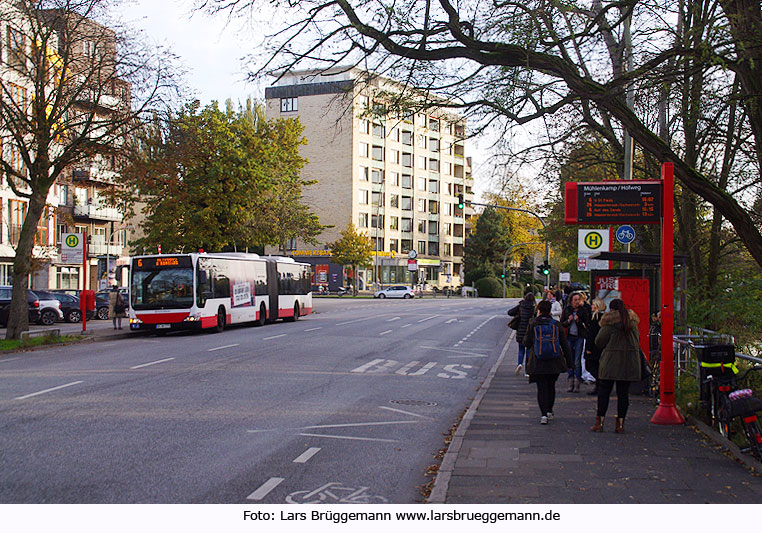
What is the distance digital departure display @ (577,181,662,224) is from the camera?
11.0m

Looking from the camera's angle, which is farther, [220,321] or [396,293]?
[396,293]

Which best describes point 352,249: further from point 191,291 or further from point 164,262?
point 191,291

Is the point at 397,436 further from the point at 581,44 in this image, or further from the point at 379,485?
the point at 581,44

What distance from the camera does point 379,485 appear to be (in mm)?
6789

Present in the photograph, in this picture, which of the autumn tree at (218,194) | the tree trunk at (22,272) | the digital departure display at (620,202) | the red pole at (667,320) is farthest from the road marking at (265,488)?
the autumn tree at (218,194)

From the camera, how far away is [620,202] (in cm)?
1130

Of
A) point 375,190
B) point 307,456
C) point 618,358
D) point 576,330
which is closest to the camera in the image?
point 307,456

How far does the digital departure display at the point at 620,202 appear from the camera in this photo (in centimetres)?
1103

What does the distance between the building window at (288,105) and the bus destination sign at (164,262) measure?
62.7m

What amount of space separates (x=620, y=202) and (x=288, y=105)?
80.3 m

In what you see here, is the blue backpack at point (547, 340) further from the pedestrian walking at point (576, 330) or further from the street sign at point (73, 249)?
the street sign at point (73, 249)

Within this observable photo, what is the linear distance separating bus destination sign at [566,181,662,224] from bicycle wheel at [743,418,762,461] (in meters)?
4.17

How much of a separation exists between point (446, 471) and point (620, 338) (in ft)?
11.4

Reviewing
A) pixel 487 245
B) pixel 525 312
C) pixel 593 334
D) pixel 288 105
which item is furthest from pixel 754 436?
pixel 487 245
